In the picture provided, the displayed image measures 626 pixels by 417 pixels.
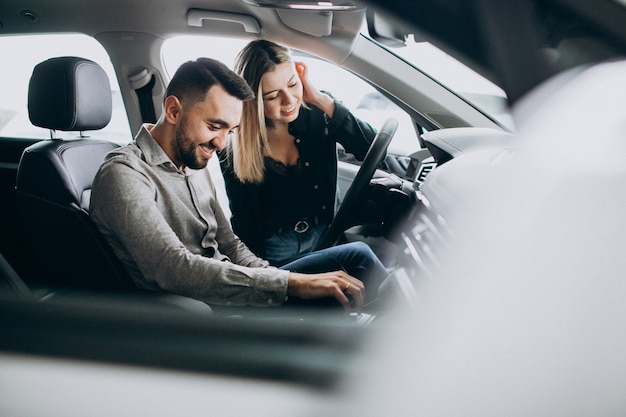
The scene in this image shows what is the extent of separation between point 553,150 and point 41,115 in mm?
1277

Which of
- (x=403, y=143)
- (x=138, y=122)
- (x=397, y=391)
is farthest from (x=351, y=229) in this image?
(x=397, y=391)

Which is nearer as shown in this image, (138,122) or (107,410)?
(107,410)

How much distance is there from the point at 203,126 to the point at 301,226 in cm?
59

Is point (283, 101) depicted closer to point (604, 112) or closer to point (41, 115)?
point (41, 115)

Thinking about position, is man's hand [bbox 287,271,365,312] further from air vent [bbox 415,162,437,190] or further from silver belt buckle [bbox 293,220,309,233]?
silver belt buckle [bbox 293,220,309,233]

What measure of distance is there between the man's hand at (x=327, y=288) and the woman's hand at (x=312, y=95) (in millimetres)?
775

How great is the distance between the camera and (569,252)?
0.54 m

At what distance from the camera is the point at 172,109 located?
131 cm

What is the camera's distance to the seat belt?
1.96 meters

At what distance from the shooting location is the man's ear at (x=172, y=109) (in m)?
1.31

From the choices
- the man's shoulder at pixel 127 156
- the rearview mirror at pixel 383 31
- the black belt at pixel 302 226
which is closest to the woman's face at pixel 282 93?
the black belt at pixel 302 226

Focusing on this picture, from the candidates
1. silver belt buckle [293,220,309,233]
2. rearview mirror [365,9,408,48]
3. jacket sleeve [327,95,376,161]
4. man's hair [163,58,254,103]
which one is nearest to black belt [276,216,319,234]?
silver belt buckle [293,220,309,233]

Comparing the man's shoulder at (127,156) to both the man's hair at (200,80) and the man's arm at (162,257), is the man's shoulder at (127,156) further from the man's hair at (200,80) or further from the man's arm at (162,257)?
the man's hair at (200,80)

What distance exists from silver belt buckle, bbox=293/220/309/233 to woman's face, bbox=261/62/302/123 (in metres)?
0.36
